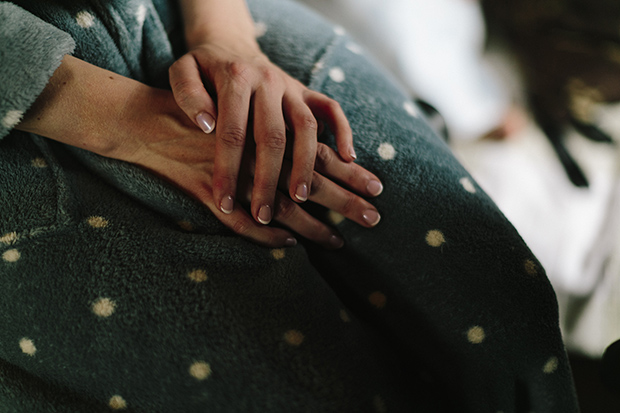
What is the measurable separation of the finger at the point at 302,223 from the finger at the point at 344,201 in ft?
0.08

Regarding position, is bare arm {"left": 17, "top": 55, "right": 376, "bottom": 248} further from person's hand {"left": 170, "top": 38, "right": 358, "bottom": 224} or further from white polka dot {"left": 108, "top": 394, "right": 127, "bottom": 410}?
white polka dot {"left": 108, "top": 394, "right": 127, "bottom": 410}

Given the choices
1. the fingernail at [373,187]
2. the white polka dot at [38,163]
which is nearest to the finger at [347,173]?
the fingernail at [373,187]

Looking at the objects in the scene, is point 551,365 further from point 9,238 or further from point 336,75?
point 9,238

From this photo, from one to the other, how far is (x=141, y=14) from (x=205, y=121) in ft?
0.65

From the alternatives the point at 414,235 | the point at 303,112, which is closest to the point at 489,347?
the point at 414,235

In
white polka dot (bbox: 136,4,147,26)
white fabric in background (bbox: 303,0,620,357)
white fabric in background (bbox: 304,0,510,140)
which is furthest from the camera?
white fabric in background (bbox: 304,0,510,140)

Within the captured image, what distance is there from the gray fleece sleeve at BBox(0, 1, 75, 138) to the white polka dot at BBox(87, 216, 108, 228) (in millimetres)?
121

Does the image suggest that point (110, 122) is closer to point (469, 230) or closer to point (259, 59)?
point (259, 59)

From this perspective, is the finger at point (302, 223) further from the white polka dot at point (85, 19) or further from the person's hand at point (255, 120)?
the white polka dot at point (85, 19)

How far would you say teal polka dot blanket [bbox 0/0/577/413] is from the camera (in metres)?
0.37

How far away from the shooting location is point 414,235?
0.44 meters

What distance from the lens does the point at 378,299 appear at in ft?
1.55

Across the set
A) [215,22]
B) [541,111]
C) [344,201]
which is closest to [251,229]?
[344,201]

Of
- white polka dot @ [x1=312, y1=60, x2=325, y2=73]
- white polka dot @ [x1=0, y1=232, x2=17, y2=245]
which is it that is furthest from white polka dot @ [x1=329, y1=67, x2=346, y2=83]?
white polka dot @ [x1=0, y1=232, x2=17, y2=245]
